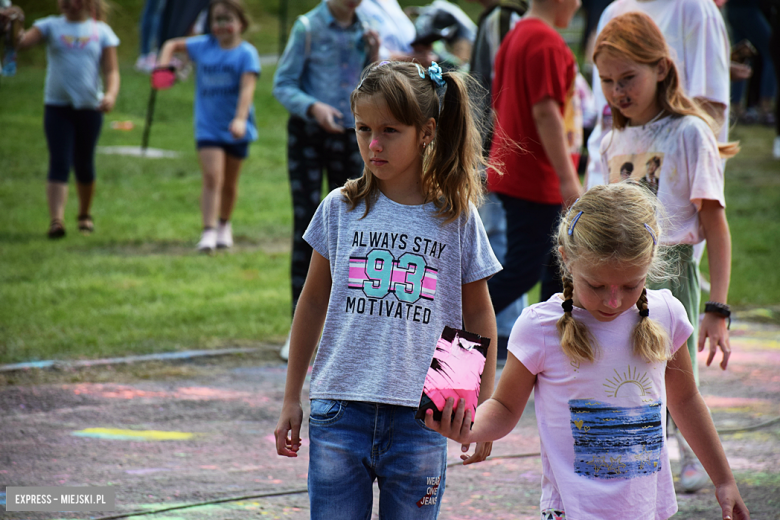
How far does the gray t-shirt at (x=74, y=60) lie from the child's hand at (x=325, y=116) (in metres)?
4.39

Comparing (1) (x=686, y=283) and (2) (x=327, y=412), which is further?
(1) (x=686, y=283)

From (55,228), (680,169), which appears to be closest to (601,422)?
(680,169)

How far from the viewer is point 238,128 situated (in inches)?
301

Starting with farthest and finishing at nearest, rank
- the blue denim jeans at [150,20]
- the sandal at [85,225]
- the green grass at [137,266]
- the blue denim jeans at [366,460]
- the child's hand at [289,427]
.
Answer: the blue denim jeans at [150,20]
the sandal at [85,225]
the green grass at [137,266]
the child's hand at [289,427]
the blue denim jeans at [366,460]

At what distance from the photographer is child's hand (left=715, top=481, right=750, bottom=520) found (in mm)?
2152

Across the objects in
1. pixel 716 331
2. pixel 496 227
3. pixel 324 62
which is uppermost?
pixel 324 62

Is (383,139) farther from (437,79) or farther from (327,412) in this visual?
(327,412)

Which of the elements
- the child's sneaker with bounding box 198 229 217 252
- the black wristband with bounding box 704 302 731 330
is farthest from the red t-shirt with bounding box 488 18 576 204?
the child's sneaker with bounding box 198 229 217 252

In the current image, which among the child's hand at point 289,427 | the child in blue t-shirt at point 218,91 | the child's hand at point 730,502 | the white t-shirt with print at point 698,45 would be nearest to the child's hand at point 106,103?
the child in blue t-shirt at point 218,91

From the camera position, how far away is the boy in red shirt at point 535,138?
14.3 ft

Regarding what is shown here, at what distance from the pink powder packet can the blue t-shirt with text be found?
252 inches

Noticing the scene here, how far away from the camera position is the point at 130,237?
866 centimetres

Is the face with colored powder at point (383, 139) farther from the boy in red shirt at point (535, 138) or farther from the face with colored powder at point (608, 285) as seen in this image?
the boy in red shirt at point (535, 138)

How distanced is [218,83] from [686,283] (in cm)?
572
